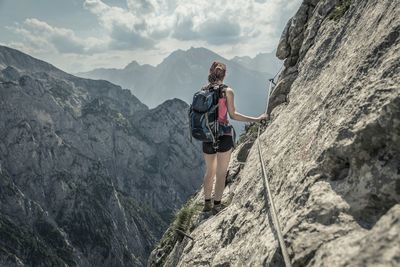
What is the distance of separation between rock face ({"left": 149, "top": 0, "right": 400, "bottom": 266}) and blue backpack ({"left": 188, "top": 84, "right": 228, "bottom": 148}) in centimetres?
146

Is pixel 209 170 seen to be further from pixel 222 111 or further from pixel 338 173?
pixel 338 173

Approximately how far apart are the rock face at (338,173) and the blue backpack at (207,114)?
146cm

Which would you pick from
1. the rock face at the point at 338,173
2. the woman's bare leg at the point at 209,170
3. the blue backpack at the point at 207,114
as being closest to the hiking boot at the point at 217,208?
the woman's bare leg at the point at 209,170

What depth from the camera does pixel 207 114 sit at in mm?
9609

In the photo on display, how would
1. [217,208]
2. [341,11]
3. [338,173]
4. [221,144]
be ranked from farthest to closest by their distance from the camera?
[341,11] < [217,208] < [221,144] < [338,173]

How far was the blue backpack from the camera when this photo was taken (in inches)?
376

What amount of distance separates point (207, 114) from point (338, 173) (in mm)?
4668

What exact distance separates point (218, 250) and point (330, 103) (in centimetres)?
398

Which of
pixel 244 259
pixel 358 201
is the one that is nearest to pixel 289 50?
pixel 244 259

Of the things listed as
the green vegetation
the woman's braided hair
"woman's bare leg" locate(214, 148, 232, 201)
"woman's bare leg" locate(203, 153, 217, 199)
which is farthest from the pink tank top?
the green vegetation

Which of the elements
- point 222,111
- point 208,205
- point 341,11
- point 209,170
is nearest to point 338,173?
point 222,111

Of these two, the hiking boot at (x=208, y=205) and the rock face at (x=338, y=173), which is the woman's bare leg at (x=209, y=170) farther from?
the rock face at (x=338, y=173)

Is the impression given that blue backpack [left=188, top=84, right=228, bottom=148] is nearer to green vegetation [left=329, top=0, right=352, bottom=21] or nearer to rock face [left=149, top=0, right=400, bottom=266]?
rock face [left=149, top=0, right=400, bottom=266]

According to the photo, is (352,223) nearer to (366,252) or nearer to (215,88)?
(366,252)
